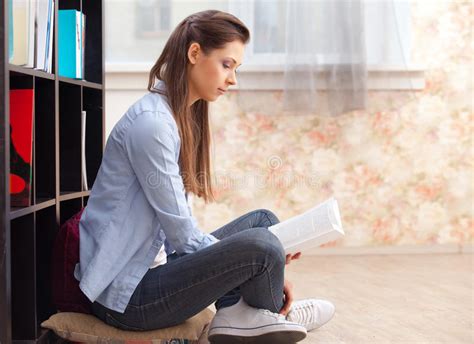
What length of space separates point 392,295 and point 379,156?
0.91 meters

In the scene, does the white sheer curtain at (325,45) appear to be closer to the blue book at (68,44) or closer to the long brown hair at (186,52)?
the blue book at (68,44)

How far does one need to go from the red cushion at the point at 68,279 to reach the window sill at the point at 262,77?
148 centimetres

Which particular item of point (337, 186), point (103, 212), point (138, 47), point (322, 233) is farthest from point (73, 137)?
point (337, 186)

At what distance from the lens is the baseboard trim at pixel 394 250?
310 cm

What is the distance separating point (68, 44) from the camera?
6.01 ft

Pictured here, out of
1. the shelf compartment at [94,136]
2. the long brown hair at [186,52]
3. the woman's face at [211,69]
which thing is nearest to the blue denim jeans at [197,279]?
the long brown hair at [186,52]

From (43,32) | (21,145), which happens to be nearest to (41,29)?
(43,32)

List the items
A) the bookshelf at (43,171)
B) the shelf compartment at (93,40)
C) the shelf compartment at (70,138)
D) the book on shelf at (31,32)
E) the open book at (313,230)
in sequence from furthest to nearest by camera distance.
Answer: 1. the shelf compartment at (93,40)
2. the shelf compartment at (70,138)
3. the open book at (313,230)
4. the book on shelf at (31,32)
5. the bookshelf at (43,171)

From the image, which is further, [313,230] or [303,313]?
[303,313]

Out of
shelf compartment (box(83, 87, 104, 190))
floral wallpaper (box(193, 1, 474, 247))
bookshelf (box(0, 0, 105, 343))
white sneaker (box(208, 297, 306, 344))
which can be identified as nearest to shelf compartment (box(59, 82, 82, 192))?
bookshelf (box(0, 0, 105, 343))

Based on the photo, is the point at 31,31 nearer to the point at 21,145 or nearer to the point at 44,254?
the point at 21,145

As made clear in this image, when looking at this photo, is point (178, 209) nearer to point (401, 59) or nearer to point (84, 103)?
point (84, 103)

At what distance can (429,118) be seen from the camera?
311 cm

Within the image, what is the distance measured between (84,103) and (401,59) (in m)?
1.48
